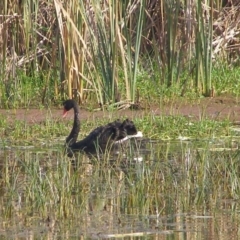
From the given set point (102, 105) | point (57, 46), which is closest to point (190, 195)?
point (102, 105)

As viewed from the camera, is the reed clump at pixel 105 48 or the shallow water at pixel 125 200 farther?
the reed clump at pixel 105 48

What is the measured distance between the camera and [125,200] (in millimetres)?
6902

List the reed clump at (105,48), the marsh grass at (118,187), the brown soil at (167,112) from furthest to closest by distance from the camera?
the reed clump at (105,48), the brown soil at (167,112), the marsh grass at (118,187)

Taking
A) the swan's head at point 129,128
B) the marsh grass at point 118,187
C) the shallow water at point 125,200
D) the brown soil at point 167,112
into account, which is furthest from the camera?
the brown soil at point 167,112

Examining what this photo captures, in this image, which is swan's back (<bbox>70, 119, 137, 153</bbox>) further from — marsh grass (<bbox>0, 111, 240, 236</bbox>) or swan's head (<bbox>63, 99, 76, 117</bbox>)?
swan's head (<bbox>63, 99, 76, 117</bbox>)

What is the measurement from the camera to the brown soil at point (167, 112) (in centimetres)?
1177

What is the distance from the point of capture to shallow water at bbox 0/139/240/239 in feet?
20.0

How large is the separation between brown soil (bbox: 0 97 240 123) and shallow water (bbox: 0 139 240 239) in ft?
9.82

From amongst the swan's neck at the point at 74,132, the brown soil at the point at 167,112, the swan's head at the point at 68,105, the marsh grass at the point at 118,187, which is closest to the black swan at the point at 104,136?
the swan's neck at the point at 74,132

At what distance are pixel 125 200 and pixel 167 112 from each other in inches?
209

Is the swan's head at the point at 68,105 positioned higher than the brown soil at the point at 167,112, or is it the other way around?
the swan's head at the point at 68,105

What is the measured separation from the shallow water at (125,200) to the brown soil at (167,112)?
2992mm

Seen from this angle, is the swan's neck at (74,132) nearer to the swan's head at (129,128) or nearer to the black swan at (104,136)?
the black swan at (104,136)

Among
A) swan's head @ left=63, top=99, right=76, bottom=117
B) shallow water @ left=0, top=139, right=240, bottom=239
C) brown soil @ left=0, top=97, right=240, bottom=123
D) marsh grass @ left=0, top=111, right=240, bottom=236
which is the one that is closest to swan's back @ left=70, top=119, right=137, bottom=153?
marsh grass @ left=0, top=111, right=240, bottom=236
